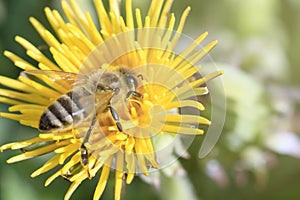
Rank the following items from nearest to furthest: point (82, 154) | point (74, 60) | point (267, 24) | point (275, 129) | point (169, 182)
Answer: point (82, 154) < point (74, 60) < point (169, 182) < point (275, 129) < point (267, 24)

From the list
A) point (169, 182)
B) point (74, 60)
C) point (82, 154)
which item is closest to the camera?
point (82, 154)

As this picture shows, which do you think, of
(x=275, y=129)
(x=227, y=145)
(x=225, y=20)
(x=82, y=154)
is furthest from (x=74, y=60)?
(x=225, y=20)

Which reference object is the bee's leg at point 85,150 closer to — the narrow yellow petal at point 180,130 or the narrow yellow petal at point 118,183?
the narrow yellow petal at point 118,183

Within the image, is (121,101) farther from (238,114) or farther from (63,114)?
(238,114)

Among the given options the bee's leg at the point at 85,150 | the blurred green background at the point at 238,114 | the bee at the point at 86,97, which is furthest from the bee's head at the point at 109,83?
the blurred green background at the point at 238,114

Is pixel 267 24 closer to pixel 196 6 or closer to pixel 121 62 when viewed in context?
pixel 196 6
